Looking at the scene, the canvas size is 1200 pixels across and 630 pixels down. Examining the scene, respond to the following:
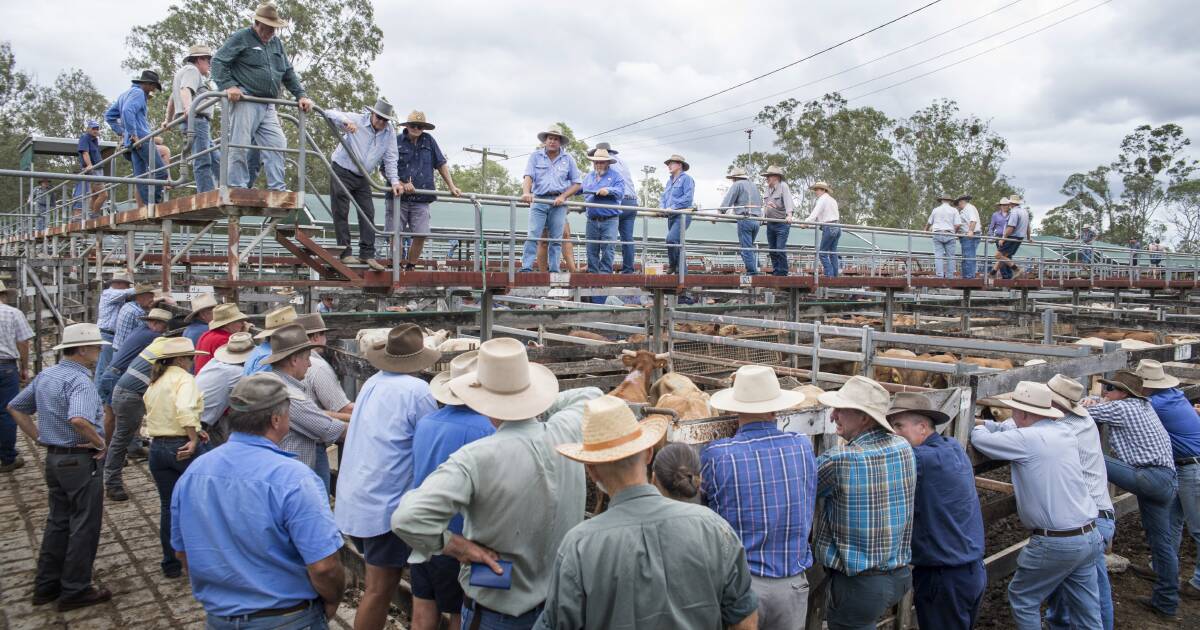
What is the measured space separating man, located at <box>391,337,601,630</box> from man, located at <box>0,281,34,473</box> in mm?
7624

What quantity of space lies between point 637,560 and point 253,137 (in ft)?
22.1

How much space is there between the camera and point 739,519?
11.4 ft

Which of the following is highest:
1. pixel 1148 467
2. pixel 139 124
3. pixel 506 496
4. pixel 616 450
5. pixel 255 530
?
pixel 139 124

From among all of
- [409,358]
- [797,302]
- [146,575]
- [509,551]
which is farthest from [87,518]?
[797,302]

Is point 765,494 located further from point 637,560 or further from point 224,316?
point 224,316

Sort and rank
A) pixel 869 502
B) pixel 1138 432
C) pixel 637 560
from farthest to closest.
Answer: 1. pixel 1138 432
2. pixel 869 502
3. pixel 637 560

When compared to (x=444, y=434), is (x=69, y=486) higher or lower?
lower

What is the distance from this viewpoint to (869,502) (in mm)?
3771

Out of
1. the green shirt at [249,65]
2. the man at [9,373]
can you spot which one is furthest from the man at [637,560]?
the man at [9,373]

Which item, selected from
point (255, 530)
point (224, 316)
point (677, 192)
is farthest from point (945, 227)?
point (255, 530)

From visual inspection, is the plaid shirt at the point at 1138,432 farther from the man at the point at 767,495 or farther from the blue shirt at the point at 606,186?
the blue shirt at the point at 606,186

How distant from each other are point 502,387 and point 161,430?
146 inches

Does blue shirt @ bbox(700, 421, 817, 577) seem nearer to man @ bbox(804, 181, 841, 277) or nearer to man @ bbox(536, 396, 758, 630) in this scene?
man @ bbox(536, 396, 758, 630)

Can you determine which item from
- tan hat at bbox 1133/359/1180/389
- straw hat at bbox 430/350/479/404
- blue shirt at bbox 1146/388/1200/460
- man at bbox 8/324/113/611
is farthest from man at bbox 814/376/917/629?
man at bbox 8/324/113/611
